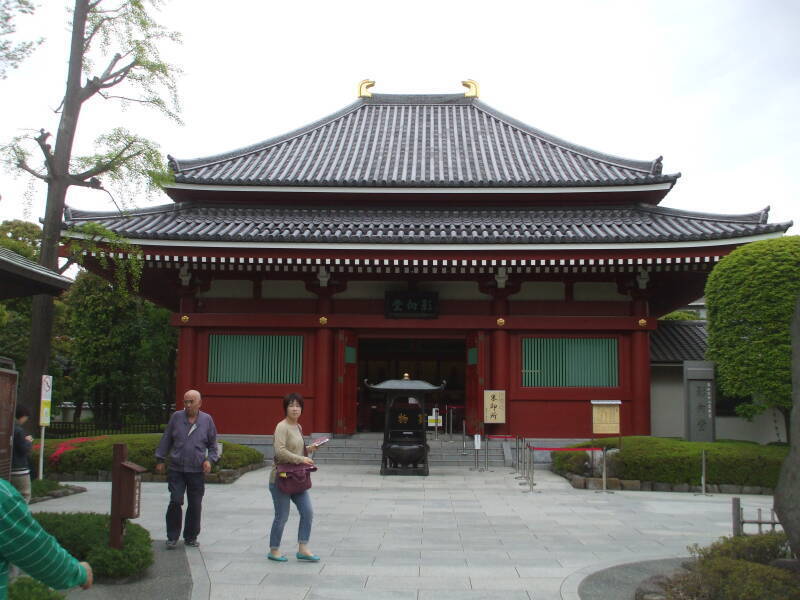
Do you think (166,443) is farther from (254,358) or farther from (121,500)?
(254,358)

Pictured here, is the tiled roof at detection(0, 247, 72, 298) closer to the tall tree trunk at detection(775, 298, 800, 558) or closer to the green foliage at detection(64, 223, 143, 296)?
the green foliage at detection(64, 223, 143, 296)

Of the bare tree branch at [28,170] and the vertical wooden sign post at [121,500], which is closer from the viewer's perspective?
the vertical wooden sign post at [121,500]

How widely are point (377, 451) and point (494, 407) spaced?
3.27 m

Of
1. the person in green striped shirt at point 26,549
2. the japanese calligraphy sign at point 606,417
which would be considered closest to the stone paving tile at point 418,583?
A: the person in green striped shirt at point 26,549

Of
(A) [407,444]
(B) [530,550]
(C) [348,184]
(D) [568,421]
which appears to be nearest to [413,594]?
(B) [530,550]

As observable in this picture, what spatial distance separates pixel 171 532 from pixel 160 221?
13.1 m

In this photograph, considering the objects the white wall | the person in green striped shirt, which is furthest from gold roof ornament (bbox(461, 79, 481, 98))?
the person in green striped shirt

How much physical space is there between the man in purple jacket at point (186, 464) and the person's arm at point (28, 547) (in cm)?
528

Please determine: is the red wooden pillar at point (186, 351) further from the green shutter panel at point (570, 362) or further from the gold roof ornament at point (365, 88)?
the gold roof ornament at point (365, 88)

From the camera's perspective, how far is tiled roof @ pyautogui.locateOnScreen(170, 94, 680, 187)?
2056cm

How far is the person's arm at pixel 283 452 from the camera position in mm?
7426

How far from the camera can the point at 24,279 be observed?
7.56m

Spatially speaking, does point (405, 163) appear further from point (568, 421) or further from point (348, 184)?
point (568, 421)

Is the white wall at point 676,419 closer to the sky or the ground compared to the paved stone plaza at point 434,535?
closer to the sky
